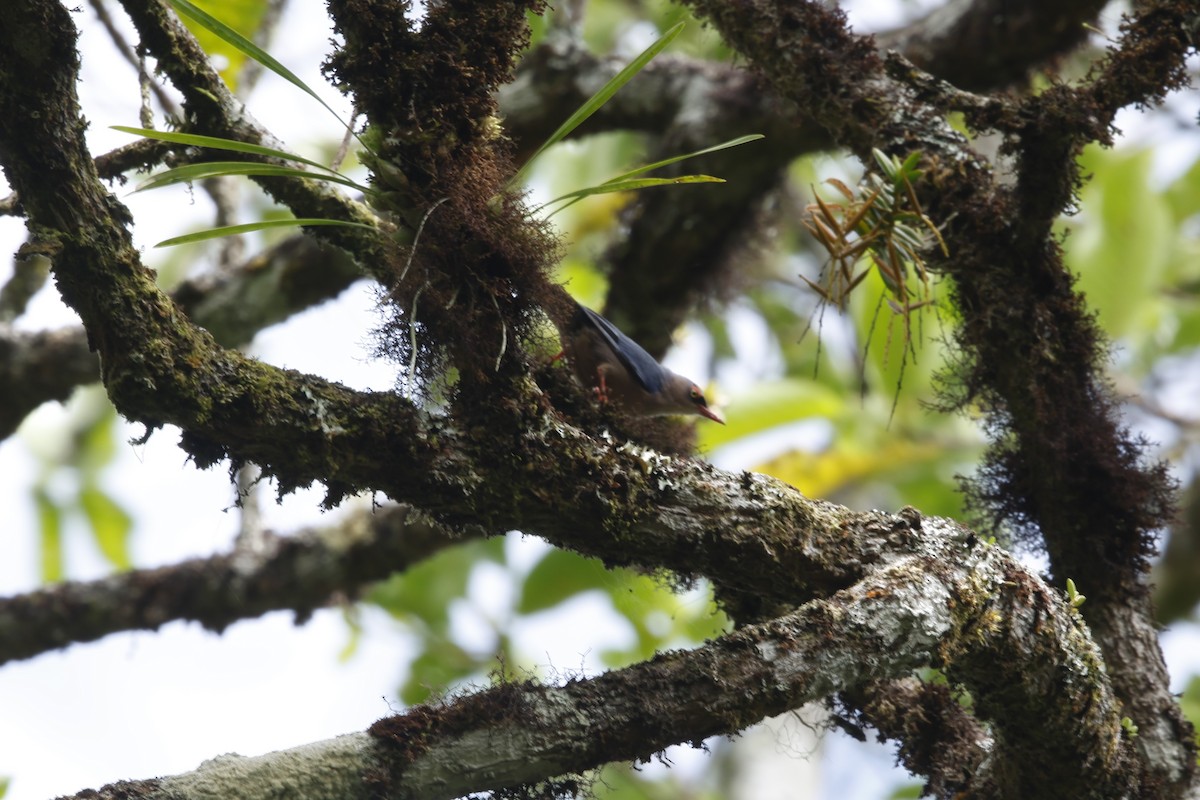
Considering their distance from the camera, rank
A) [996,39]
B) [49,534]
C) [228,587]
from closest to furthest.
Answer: [996,39] → [228,587] → [49,534]

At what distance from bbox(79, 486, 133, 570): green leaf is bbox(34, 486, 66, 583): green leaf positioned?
7.5 inches

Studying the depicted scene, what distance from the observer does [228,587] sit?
4828 millimetres

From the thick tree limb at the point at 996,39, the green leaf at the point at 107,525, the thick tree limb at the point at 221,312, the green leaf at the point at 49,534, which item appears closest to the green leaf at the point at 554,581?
the thick tree limb at the point at 221,312

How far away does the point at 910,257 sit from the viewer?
2.77 m

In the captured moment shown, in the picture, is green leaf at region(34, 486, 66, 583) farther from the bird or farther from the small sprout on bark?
the small sprout on bark

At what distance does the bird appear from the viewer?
9.95 ft

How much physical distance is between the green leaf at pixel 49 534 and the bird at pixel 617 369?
3915 millimetres

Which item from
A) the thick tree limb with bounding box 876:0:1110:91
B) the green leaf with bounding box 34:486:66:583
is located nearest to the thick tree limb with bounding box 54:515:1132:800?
the thick tree limb with bounding box 876:0:1110:91

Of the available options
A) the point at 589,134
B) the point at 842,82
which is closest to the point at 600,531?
the point at 842,82

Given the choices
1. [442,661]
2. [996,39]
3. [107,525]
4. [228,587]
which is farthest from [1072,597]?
[107,525]

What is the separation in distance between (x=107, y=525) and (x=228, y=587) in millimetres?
1888

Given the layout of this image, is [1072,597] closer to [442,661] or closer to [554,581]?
[554,581]

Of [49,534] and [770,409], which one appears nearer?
[770,409]

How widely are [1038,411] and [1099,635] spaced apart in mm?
588
